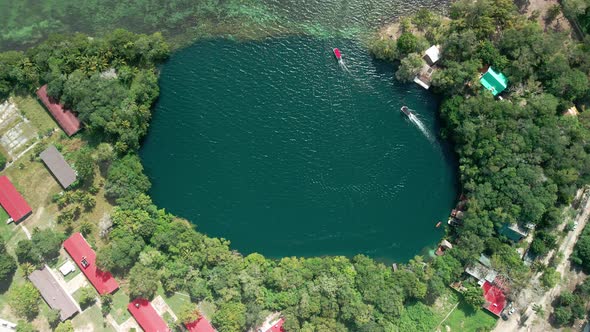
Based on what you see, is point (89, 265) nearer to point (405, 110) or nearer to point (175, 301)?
point (175, 301)

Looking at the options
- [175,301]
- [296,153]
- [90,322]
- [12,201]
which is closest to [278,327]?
[175,301]

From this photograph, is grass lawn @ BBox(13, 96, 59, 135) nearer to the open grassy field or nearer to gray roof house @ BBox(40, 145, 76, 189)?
gray roof house @ BBox(40, 145, 76, 189)

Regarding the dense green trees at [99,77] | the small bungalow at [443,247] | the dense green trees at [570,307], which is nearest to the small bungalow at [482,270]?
the small bungalow at [443,247]

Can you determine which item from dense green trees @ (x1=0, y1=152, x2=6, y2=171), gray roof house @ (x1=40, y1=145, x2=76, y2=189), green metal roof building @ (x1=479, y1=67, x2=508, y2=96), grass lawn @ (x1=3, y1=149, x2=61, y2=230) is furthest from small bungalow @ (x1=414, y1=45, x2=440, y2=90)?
dense green trees @ (x1=0, y1=152, x2=6, y2=171)

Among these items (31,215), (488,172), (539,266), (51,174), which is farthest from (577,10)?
(31,215)

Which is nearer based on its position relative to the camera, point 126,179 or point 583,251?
point 126,179

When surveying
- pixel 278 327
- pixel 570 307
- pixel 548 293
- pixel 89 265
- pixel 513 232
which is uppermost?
pixel 513 232

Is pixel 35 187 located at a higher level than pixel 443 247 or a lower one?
lower
